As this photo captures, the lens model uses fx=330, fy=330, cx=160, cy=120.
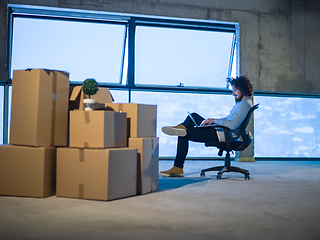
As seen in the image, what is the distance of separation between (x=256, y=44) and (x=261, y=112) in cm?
127

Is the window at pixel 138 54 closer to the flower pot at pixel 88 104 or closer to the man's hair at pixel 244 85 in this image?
the man's hair at pixel 244 85

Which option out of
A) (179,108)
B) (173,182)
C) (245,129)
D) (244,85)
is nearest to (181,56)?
(179,108)

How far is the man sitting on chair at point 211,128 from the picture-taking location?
3.30 meters

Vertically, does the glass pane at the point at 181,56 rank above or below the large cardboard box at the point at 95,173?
above

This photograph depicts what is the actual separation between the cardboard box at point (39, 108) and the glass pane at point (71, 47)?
327cm

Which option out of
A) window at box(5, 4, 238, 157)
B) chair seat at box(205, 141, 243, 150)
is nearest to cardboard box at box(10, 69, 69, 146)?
chair seat at box(205, 141, 243, 150)

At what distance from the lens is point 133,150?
2.45 metres

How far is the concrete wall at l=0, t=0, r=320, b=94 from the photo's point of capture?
229 inches

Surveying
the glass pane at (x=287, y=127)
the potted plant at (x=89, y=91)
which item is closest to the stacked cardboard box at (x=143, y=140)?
the potted plant at (x=89, y=91)

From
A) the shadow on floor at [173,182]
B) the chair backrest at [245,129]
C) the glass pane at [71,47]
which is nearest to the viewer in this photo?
the shadow on floor at [173,182]

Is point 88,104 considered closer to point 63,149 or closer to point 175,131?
point 63,149

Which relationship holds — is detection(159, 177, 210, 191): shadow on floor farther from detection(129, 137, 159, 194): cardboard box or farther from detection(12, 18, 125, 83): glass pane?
detection(12, 18, 125, 83): glass pane

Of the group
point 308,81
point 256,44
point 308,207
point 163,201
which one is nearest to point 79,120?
point 163,201

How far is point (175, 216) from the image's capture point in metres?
1.82
